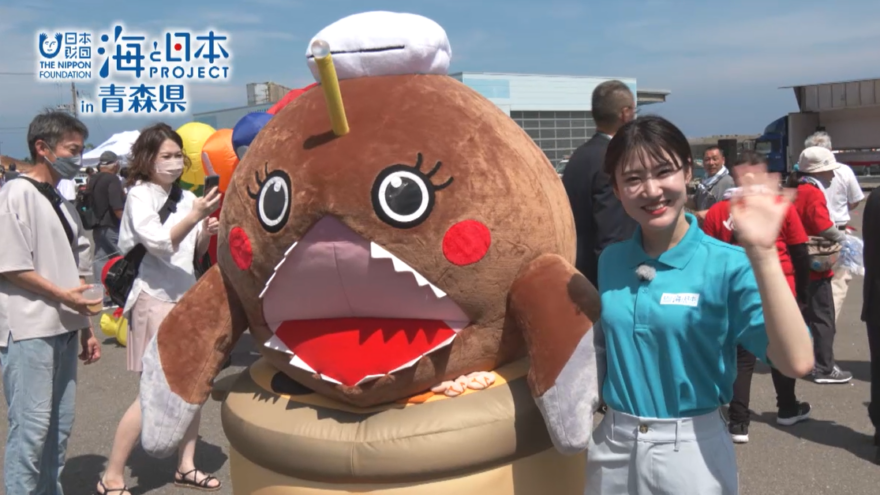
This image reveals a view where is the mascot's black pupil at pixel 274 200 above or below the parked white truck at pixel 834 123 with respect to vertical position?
below

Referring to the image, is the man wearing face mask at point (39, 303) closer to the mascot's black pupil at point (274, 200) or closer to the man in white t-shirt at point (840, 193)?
the mascot's black pupil at point (274, 200)

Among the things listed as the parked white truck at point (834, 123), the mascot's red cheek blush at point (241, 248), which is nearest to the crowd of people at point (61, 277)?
the mascot's red cheek blush at point (241, 248)

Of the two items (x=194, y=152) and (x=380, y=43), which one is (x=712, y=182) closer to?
(x=194, y=152)

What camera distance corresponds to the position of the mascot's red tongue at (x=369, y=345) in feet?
7.59

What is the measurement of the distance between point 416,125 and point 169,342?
3.80 ft

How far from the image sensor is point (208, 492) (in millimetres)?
4102

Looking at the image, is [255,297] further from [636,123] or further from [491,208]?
[636,123]

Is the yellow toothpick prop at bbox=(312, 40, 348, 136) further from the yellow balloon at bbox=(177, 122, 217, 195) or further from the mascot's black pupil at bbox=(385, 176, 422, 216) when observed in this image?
the yellow balloon at bbox=(177, 122, 217, 195)

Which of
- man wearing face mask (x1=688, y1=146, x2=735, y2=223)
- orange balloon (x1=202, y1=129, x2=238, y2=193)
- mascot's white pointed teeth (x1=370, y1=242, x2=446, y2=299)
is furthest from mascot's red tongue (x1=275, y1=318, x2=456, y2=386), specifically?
man wearing face mask (x1=688, y1=146, x2=735, y2=223)

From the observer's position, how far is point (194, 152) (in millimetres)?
6805

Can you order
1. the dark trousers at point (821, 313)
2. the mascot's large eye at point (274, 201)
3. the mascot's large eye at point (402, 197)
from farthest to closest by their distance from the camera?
1. the dark trousers at point (821, 313)
2. the mascot's large eye at point (274, 201)
3. the mascot's large eye at point (402, 197)

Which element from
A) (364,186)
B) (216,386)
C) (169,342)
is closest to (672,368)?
(364,186)

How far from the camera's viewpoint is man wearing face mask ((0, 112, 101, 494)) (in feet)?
10.7

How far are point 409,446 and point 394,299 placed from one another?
46cm
